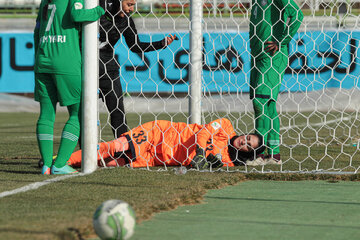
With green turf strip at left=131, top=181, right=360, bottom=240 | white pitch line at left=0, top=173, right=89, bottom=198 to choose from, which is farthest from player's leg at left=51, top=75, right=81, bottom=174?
green turf strip at left=131, top=181, right=360, bottom=240

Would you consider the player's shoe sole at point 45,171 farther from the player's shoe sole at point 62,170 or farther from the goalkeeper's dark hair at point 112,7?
the goalkeeper's dark hair at point 112,7

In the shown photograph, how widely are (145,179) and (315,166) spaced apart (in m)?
1.56

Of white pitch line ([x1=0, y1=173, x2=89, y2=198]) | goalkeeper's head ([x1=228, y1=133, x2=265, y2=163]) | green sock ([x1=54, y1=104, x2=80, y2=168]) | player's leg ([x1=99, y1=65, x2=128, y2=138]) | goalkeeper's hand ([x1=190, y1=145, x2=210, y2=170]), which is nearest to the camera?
white pitch line ([x1=0, y1=173, x2=89, y2=198])

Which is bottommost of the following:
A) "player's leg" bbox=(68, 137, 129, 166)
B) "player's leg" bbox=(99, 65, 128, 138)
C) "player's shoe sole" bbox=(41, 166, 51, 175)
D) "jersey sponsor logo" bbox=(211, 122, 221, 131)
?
"player's shoe sole" bbox=(41, 166, 51, 175)

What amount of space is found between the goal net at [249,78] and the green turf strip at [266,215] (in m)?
0.88

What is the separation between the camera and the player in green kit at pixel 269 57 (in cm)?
539

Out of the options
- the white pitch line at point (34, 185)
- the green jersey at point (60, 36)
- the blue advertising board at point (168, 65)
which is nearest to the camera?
the white pitch line at point (34, 185)

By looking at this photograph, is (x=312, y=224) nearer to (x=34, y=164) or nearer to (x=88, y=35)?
(x=88, y=35)

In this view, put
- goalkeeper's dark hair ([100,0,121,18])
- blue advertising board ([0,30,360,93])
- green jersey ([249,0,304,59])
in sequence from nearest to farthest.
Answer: green jersey ([249,0,304,59]) < goalkeeper's dark hair ([100,0,121,18]) < blue advertising board ([0,30,360,93])

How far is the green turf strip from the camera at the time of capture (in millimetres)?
2877

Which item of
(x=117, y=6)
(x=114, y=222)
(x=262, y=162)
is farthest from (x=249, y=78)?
(x=114, y=222)

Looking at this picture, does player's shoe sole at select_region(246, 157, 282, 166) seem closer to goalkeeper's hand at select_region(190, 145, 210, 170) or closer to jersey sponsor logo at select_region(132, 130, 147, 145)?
goalkeeper's hand at select_region(190, 145, 210, 170)

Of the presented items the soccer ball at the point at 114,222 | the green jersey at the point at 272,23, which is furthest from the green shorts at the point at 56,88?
the soccer ball at the point at 114,222

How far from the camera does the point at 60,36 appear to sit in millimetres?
4520
